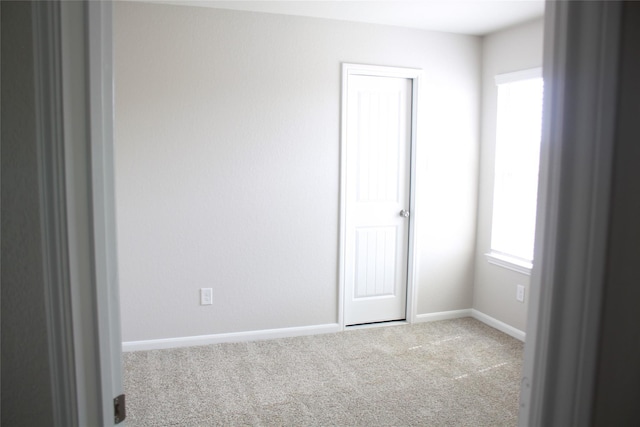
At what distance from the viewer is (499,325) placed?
13.9ft

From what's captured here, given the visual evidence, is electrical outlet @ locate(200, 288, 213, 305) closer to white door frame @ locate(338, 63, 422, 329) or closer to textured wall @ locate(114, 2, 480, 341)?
textured wall @ locate(114, 2, 480, 341)

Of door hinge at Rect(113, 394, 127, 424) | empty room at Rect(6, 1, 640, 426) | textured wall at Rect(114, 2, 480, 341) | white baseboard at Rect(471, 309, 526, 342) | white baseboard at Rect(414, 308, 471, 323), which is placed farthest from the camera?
white baseboard at Rect(414, 308, 471, 323)

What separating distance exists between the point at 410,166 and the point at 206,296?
6.43 ft

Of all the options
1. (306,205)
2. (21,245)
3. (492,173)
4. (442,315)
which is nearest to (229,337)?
(306,205)

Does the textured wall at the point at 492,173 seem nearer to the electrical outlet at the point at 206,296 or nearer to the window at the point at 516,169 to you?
the window at the point at 516,169

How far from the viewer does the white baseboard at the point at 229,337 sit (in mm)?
3691

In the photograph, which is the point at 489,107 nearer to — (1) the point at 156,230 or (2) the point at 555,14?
(1) the point at 156,230

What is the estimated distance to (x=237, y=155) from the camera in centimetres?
375

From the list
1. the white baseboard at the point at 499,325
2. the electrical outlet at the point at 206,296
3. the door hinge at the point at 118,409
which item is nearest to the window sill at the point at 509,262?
the white baseboard at the point at 499,325

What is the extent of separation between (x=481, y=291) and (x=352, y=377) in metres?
1.73

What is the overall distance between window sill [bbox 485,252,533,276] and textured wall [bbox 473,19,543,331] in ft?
0.13

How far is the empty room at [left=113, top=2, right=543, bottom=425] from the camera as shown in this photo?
11.3 feet

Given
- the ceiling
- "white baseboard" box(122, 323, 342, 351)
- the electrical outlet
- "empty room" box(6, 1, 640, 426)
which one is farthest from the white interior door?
the electrical outlet

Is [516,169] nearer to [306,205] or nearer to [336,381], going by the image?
[306,205]
